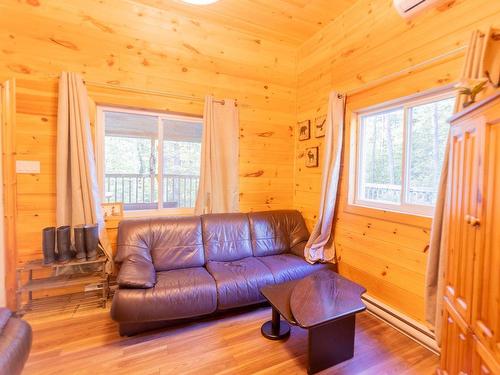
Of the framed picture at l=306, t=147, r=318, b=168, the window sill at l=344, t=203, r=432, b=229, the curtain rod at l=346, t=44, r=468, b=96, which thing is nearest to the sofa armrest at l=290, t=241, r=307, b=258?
the window sill at l=344, t=203, r=432, b=229

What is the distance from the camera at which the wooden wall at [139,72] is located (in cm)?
229

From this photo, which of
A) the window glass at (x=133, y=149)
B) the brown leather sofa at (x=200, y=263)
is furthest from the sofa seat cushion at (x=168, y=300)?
the window glass at (x=133, y=149)

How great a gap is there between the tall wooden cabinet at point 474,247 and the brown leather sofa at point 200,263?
1.33 metres

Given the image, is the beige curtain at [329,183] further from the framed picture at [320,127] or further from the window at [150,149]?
the window at [150,149]

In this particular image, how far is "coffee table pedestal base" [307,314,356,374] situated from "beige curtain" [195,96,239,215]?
5.59 ft

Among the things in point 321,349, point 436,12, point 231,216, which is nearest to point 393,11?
point 436,12

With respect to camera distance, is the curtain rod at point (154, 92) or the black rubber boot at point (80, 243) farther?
the curtain rod at point (154, 92)

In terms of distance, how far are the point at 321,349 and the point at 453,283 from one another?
874 millimetres

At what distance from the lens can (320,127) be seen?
300 centimetres

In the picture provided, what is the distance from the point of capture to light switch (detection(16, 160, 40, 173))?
7.45ft

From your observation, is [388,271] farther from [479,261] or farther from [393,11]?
[393,11]

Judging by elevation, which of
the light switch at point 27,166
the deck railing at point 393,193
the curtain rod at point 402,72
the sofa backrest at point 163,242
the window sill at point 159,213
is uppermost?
the curtain rod at point 402,72

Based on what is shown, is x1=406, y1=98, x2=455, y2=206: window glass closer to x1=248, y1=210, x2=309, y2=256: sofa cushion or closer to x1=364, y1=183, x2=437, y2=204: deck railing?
x1=364, y1=183, x2=437, y2=204: deck railing

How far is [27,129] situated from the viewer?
2.30m
